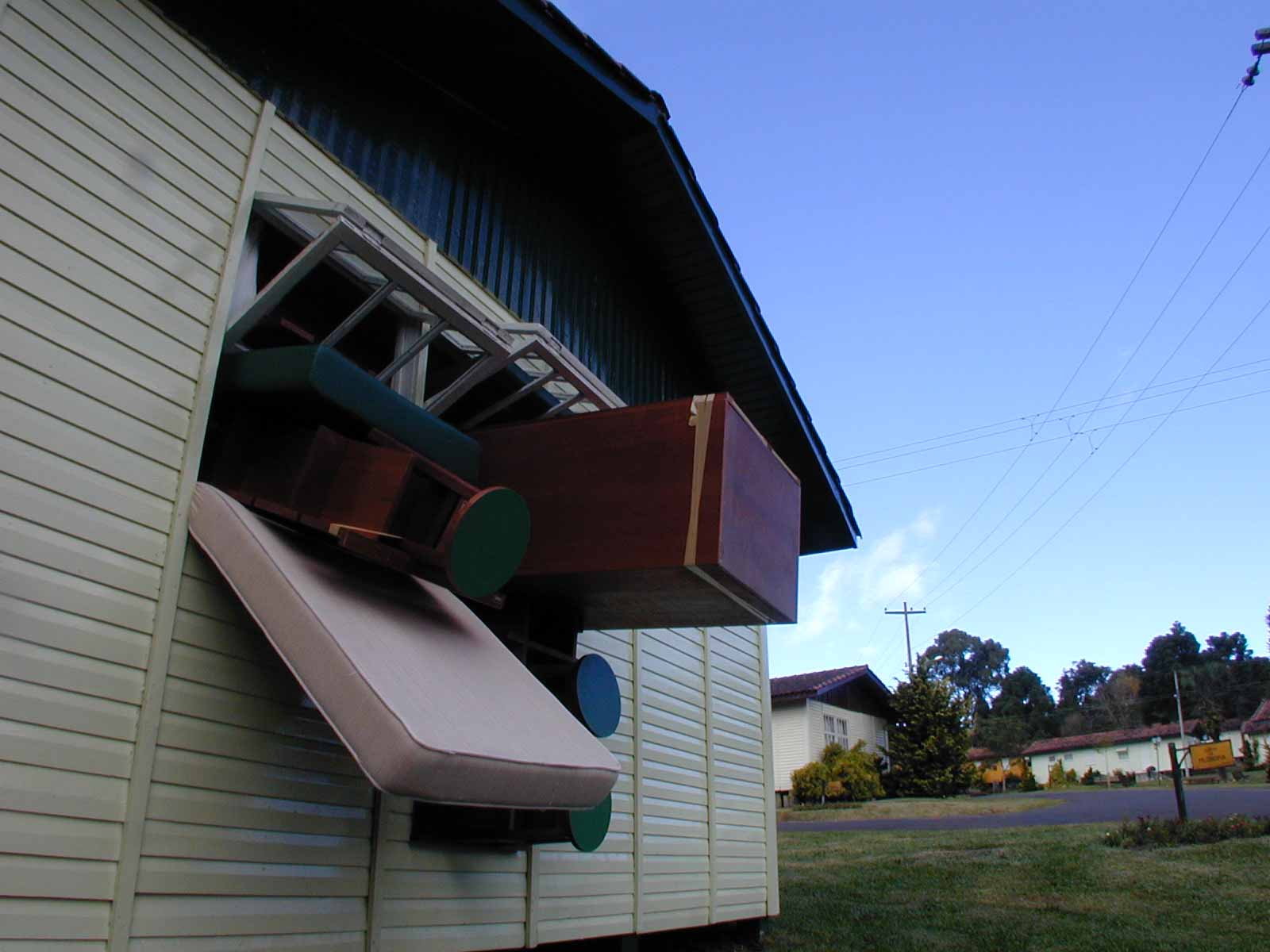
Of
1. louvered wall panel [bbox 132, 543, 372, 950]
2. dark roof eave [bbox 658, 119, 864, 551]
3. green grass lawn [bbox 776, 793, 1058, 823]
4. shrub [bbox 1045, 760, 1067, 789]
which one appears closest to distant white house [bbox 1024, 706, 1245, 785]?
shrub [bbox 1045, 760, 1067, 789]

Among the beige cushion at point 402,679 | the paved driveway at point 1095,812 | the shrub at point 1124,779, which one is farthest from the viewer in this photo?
the shrub at point 1124,779

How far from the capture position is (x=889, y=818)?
81.3 feet

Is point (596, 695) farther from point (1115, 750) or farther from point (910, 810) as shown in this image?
point (1115, 750)

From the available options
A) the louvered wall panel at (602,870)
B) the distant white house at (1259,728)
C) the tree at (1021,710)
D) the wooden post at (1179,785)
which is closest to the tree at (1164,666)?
the tree at (1021,710)

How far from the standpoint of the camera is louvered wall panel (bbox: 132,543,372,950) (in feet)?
13.3

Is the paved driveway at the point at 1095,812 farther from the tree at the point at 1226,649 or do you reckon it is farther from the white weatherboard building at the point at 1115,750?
the tree at the point at 1226,649

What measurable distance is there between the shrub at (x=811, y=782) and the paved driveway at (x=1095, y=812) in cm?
590

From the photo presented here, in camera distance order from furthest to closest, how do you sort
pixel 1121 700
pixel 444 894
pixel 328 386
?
pixel 1121 700 → pixel 444 894 → pixel 328 386

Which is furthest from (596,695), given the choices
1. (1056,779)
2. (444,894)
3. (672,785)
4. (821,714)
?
(1056,779)

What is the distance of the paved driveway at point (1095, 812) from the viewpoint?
819 inches

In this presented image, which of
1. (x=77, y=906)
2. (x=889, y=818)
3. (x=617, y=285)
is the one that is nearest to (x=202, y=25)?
(x=77, y=906)

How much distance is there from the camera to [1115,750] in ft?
223

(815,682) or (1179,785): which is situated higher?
(815,682)

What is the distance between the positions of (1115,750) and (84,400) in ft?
248
